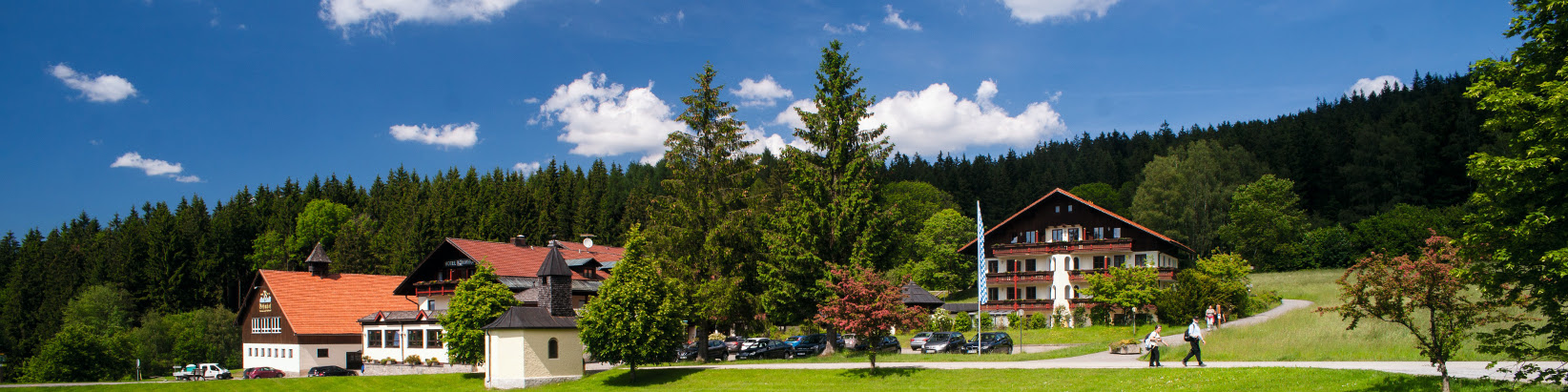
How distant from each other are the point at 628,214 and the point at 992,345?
66.0 metres

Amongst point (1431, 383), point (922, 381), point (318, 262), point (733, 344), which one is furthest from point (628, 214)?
point (1431, 383)

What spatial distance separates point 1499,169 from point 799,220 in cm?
2568

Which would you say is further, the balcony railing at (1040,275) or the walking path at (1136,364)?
the balcony railing at (1040,275)

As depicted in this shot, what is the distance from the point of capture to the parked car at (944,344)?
3825cm

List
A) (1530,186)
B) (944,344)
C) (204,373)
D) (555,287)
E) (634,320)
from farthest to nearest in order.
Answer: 1. (204,373)
2. (555,287)
3. (944,344)
4. (634,320)
5. (1530,186)

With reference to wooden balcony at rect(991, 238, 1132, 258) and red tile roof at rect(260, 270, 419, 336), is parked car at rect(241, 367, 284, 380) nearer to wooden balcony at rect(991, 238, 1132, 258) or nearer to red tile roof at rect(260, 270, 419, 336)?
red tile roof at rect(260, 270, 419, 336)

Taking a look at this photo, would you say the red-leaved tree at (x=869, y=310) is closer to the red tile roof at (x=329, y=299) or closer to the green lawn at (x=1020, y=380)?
the green lawn at (x=1020, y=380)

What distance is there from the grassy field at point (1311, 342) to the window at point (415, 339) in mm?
40692

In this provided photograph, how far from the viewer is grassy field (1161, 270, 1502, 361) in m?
23.9

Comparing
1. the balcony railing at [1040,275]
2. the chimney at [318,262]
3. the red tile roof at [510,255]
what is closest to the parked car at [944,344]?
the balcony railing at [1040,275]

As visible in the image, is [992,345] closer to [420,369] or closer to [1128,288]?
[1128,288]

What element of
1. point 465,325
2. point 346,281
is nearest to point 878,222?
point 465,325

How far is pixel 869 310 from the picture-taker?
2983cm

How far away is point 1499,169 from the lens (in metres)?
14.1
